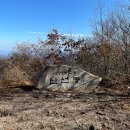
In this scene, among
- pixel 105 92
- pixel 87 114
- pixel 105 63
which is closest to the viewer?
pixel 87 114

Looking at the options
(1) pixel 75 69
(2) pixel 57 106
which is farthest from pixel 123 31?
(2) pixel 57 106

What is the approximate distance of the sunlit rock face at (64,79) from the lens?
30.1 feet

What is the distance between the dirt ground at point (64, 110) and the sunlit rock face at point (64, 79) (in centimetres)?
55

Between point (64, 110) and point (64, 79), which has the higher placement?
point (64, 79)

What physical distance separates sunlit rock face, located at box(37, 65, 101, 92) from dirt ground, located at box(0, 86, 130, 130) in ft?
1.79

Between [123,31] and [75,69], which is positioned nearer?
[75,69]

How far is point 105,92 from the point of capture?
8719 mm

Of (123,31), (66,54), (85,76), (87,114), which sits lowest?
(87,114)

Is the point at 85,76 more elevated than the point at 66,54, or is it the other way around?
the point at 66,54

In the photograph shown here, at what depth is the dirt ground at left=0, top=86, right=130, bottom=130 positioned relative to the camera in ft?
19.4

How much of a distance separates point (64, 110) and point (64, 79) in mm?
2589

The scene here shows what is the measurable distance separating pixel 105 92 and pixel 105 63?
5.36m

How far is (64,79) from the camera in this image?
933 cm

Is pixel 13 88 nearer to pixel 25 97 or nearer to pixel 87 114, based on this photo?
pixel 25 97
